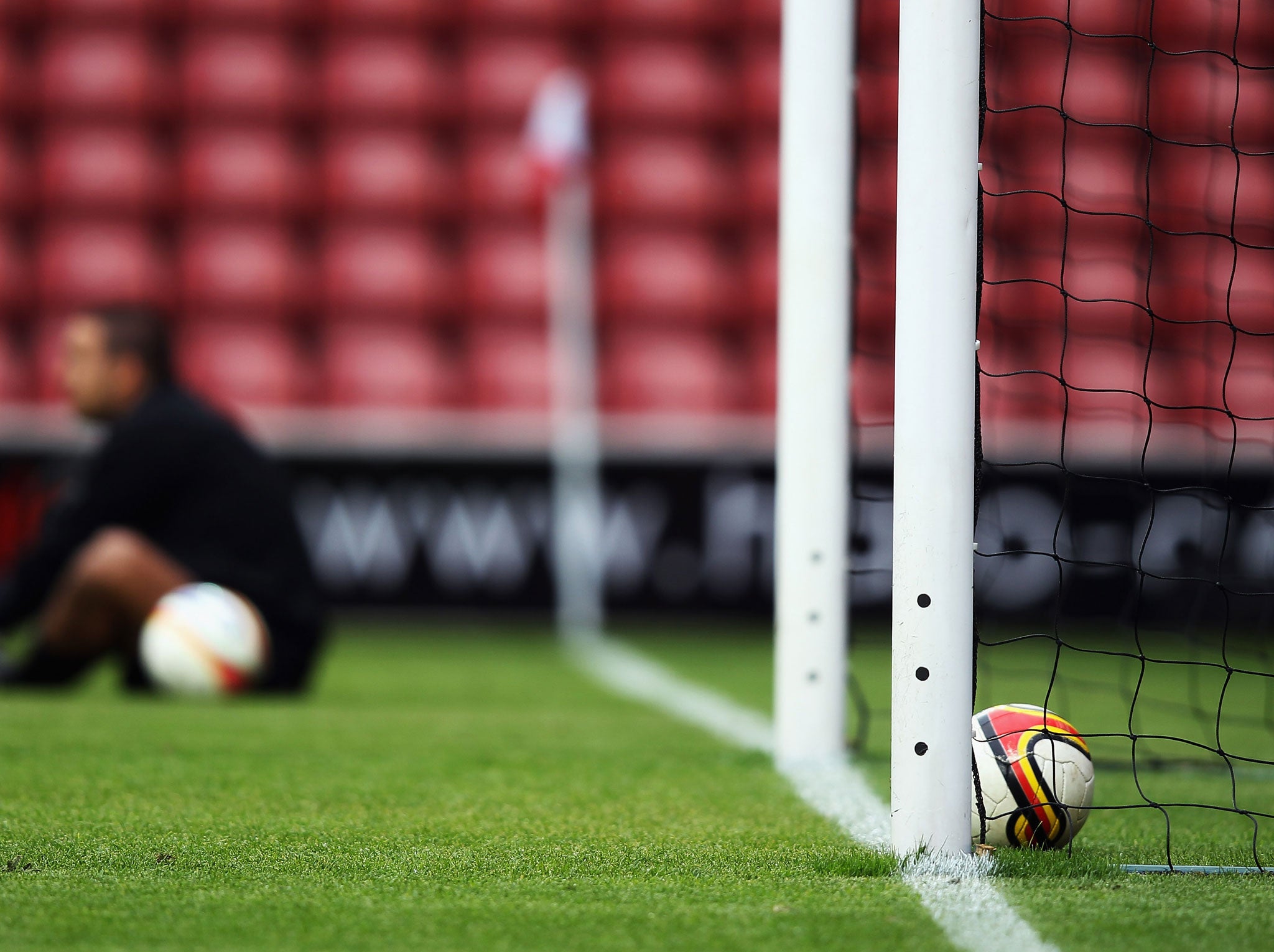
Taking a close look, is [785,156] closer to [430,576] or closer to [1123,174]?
[430,576]

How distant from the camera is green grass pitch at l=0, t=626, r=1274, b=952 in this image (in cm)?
171

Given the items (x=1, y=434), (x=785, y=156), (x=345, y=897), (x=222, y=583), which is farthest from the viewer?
(x=1, y=434)

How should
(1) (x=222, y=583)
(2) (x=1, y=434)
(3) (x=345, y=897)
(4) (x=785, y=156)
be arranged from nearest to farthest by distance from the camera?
(3) (x=345, y=897)
(4) (x=785, y=156)
(1) (x=222, y=583)
(2) (x=1, y=434)

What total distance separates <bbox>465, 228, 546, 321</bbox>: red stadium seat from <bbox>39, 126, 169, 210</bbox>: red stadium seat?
238cm

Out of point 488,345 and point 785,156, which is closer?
point 785,156

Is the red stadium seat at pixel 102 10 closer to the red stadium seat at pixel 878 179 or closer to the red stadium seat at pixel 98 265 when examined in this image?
the red stadium seat at pixel 98 265

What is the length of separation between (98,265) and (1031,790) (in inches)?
384

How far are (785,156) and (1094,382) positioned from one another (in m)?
7.91

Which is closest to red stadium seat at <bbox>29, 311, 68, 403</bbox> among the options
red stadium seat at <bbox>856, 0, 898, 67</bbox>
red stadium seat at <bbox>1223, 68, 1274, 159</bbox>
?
red stadium seat at <bbox>856, 0, 898, 67</bbox>

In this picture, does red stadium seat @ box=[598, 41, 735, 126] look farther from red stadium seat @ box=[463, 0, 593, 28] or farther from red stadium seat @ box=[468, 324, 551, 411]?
red stadium seat @ box=[468, 324, 551, 411]

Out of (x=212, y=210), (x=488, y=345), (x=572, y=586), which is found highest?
(x=212, y=210)

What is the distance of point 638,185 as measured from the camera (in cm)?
1102

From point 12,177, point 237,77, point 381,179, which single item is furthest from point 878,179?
Answer: point 12,177

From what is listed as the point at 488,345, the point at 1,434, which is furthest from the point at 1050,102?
the point at 1,434
